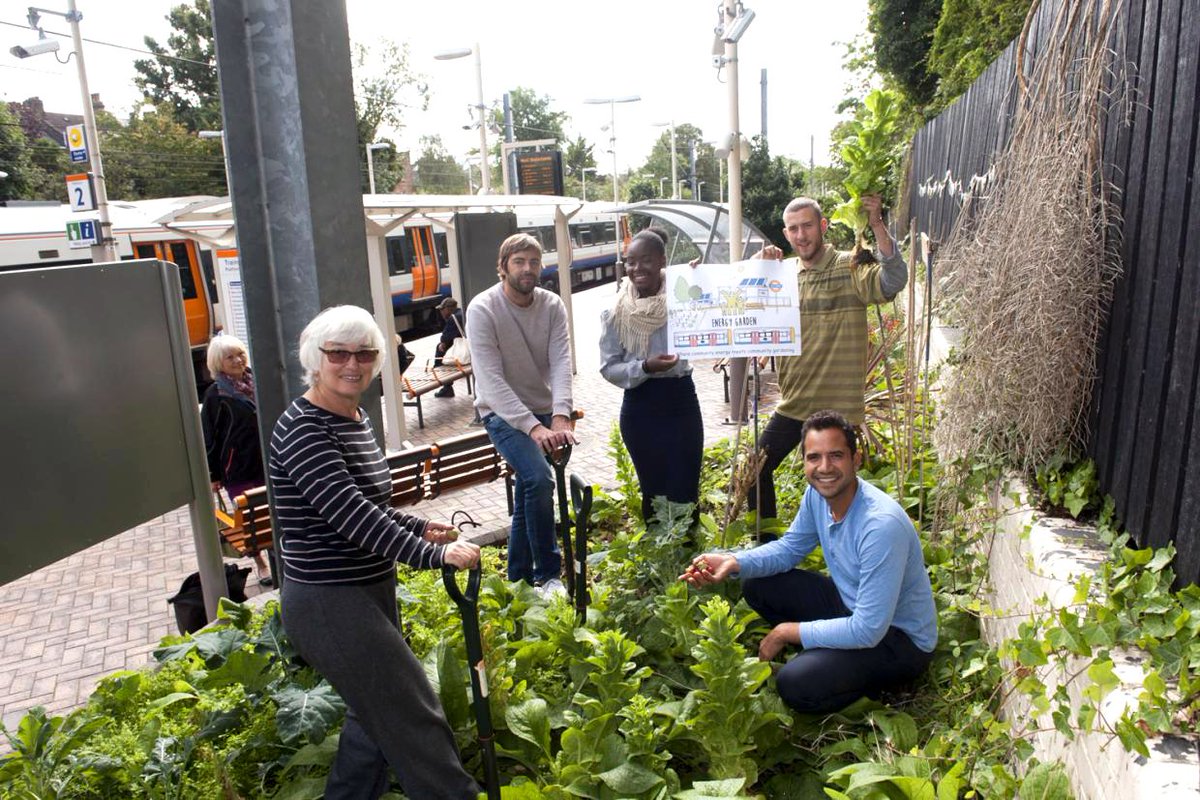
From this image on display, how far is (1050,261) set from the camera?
3342mm

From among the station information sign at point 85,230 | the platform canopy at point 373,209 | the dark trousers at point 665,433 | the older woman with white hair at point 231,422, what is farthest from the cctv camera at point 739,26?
the station information sign at point 85,230

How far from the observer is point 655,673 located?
378cm

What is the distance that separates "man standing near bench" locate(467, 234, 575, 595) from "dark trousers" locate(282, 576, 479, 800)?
5.58 ft

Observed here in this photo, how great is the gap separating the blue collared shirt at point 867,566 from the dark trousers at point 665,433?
1.03 m

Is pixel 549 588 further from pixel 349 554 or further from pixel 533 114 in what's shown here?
pixel 533 114

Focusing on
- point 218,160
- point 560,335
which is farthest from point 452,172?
point 560,335

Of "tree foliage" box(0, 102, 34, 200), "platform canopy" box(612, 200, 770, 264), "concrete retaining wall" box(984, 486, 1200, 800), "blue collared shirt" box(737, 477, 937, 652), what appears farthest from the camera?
"tree foliage" box(0, 102, 34, 200)

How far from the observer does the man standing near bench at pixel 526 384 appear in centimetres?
448

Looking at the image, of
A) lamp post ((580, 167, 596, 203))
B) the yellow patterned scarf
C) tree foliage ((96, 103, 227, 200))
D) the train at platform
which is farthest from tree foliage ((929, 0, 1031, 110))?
lamp post ((580, 167, 596, 203))

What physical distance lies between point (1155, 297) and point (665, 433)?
2386 mm

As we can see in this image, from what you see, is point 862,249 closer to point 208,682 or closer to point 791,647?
point 791,647

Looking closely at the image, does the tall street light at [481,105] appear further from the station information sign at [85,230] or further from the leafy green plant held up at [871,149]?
the leafy green plant held up at [871,149]

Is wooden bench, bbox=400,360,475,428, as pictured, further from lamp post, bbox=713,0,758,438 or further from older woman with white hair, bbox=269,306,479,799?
older woman with white hair, bbox=269,306,479,799

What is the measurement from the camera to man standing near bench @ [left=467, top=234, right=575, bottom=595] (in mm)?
4480
